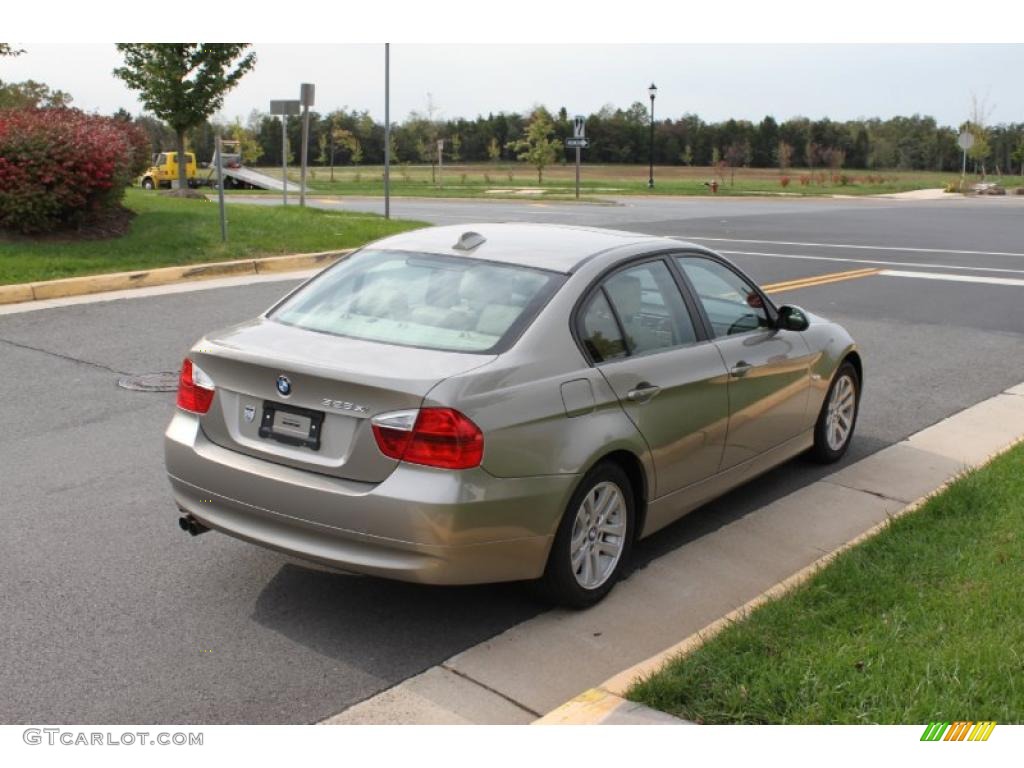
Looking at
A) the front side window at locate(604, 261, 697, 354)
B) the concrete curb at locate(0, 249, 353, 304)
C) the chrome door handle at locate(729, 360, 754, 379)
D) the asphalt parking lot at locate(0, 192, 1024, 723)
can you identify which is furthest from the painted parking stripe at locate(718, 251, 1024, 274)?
the front side window at locate(604, 261, 697, 354)

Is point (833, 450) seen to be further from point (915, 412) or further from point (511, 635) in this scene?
point (511, 635)

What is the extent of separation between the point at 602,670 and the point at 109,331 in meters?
7.61

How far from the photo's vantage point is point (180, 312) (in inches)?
452

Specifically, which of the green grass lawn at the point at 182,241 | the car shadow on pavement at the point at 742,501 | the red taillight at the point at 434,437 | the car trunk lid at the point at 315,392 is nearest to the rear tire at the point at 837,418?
the car shadow on pavement at the point at 742,501

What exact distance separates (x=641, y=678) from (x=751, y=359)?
7.75ft

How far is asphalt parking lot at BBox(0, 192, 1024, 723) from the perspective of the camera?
13.2ft

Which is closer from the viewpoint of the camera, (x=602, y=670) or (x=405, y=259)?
(x=602, y=670)

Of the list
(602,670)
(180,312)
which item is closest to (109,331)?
(180,312)

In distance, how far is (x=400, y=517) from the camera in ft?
13.4

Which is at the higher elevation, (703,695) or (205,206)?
(205,206)

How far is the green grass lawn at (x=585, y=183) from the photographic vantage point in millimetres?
45938

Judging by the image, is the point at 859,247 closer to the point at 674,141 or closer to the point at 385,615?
the point at 385,615

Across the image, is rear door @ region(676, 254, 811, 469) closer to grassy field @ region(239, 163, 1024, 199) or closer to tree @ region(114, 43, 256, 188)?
tree @ region(114, 43, 256, 188)

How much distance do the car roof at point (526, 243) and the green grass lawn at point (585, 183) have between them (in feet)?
114
